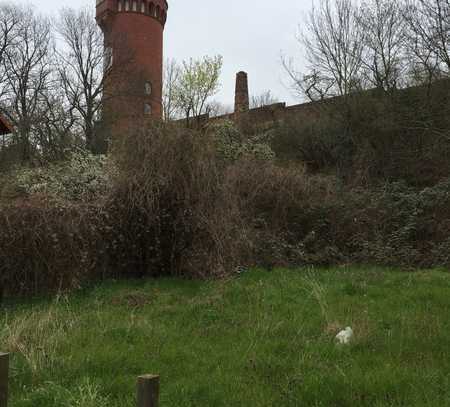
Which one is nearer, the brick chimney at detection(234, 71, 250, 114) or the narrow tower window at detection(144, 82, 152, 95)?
the brick chimney at detection(234, 71, 250, 114)

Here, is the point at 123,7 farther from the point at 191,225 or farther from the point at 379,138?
the point at 191,225

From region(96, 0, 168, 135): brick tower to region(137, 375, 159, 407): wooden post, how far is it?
2952 centimetres

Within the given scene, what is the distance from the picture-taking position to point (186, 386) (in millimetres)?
3953

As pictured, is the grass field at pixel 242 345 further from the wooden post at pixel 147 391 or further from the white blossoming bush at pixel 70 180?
the white blossoming bush at pixel 70 180

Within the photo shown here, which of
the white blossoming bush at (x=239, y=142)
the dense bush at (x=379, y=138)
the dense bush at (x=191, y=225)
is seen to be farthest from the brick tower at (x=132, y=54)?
the dense bush at (x=191, y=225)

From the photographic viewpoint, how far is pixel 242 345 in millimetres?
5016

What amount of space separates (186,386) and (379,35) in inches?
840

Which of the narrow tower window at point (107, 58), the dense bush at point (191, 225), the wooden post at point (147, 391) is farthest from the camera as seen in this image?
the narrow tower window at point (107, 58)

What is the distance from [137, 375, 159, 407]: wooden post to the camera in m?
1.96

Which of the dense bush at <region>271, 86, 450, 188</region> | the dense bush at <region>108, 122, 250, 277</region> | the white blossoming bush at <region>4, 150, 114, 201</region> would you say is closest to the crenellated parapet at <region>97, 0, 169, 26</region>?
the dense bush at <region>271, 86, 450, 188</region>

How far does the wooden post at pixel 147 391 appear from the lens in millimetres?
1959

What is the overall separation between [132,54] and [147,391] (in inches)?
1455

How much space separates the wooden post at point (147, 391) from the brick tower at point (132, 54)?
1162 inches

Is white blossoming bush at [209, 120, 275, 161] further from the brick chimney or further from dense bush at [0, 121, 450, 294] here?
the brick chimney
